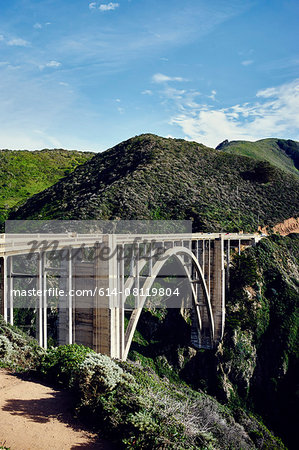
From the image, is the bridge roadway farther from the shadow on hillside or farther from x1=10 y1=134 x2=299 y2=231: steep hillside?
x1=10 y1=134 x2=299 y2=231: steep hillside

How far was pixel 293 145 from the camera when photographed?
157 meters

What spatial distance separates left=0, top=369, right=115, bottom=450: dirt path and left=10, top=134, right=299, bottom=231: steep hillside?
29.5 m

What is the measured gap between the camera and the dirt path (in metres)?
5.52

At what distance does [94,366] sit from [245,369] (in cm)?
2570

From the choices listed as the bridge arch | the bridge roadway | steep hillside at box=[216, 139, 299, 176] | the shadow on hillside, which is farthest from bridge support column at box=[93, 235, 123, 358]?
steep hillside at box=[216, 139, 299, 176]

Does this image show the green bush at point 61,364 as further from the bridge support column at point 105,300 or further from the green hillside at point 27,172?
the green hillside at point 27,172

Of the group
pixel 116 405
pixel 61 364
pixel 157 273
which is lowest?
pixel 116 405

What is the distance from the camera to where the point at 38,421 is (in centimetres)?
612

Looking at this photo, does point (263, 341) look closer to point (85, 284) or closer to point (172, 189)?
point (172, 189)

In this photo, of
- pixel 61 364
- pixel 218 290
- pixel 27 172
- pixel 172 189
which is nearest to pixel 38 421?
pixel 61 364

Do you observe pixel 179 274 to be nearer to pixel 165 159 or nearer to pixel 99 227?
pixel 99 227

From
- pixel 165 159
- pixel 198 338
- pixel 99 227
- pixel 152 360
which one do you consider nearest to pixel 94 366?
pixel 152 360

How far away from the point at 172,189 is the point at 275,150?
117946mm

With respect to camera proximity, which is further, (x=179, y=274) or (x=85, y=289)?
(x=179, y=274)
